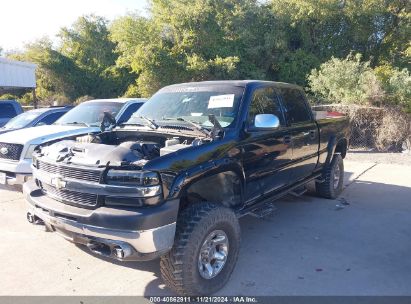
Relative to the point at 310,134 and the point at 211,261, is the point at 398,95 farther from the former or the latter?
the point at 211,261

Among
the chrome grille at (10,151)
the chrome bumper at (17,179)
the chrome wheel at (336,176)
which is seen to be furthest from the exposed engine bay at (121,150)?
the chrome wheel at (336,176)

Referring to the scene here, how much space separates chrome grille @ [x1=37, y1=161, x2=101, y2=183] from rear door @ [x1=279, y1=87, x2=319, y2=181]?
266cm

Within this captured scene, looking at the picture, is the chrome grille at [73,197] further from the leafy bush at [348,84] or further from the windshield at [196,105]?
the leafy bush at [348,84]

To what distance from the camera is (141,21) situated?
19672 millimetres

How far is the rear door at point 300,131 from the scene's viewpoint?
4973mm

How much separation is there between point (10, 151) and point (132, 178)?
4.41 meters

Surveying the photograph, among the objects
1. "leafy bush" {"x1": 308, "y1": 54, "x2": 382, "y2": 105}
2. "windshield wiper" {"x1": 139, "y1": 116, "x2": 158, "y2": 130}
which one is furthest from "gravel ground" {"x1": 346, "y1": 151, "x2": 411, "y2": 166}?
"windshield wiper" {"x1": 139, "y1": 116, "x2": 158, "y2": 130}

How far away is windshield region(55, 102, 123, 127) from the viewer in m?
7.87

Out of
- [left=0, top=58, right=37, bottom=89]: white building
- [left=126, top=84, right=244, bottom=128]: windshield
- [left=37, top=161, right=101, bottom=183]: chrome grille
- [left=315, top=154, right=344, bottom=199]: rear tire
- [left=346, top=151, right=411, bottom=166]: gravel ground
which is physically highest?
[left=0, top=58, right=37, bottom=89]: white building

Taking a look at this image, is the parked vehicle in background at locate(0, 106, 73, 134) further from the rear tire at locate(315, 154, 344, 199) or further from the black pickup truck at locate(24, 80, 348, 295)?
the rear tire at locate(315, 154, 344, 199)

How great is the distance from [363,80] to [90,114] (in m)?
8.28

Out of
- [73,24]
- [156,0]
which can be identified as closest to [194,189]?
[156,0]

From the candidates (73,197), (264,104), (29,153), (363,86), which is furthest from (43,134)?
(363,86)

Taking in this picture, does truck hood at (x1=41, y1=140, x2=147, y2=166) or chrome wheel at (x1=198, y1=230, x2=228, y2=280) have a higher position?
truck hood at (x1=41, y1=140, x2=147, y2=166)
